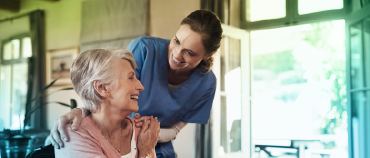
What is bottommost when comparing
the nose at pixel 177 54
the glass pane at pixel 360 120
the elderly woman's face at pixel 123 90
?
the glass pane at pixel 360 120

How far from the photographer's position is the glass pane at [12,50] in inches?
155

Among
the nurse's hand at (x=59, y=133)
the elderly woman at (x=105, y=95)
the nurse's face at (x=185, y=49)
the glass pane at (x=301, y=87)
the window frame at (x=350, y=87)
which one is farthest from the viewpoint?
the glass pane at (x=301, y=87)

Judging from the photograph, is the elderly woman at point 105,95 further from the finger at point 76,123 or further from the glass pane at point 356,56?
the glass pane at point 356,56

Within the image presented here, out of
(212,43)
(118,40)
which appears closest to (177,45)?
(212,43)

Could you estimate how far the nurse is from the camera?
1344 millimetres

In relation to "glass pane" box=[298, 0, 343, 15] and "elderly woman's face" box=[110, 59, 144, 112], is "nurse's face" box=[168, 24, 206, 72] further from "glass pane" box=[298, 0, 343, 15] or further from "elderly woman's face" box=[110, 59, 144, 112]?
"glass pane" box=[298, 0, 343, 15]

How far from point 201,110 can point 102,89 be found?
743mm

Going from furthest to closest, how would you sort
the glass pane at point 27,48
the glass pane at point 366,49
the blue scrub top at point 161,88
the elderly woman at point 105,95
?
the glass pane at point 27,48 → the glass pane at point 366,49 → the blue scrub top at point 161,88 → the elderly woman at point 105,95

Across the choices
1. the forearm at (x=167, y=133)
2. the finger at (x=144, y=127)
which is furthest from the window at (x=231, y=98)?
the finger at (x=144, y=127)

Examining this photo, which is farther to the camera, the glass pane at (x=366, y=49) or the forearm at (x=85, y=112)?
the glass pane at (x=366, y=49)

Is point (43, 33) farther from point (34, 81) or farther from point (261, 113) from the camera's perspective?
point (261, 113)

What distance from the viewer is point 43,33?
405 cm

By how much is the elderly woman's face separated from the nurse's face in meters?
0.33

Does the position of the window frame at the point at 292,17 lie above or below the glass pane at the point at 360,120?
above
